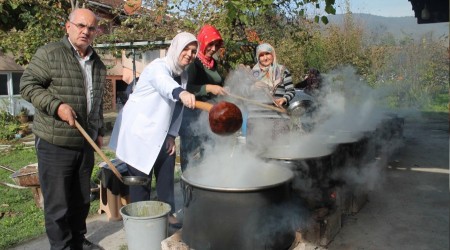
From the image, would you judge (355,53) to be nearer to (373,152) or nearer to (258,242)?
(373,152)

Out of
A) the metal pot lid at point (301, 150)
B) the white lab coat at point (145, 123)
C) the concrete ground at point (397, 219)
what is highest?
Answer: the white lab coat at point (145, 123)

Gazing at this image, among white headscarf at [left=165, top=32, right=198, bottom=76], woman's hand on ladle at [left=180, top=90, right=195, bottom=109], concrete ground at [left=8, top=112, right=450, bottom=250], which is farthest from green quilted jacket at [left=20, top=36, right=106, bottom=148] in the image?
concrete ground at [left=8, top=112, right=450, bottom=250]

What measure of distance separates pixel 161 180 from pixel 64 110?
1.18m

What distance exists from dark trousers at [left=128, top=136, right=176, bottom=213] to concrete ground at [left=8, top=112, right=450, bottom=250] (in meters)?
0.59

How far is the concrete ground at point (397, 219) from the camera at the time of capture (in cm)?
371

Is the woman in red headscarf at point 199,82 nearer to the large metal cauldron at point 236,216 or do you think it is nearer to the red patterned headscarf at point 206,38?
the red patterned headscarf at point 206,38

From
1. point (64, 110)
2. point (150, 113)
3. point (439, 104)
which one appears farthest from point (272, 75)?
point (439, 104)

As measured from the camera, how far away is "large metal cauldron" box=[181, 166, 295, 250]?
2.29 meters

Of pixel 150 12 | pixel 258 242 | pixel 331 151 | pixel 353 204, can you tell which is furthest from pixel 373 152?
pixel 150 12

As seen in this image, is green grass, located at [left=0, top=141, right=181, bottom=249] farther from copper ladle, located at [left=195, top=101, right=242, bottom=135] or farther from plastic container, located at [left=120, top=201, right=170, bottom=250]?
copper ladle, located at [left=195, top=101, right=242, bottom=135]

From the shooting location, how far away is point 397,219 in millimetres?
4344

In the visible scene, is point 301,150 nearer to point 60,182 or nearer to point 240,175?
point 240,175

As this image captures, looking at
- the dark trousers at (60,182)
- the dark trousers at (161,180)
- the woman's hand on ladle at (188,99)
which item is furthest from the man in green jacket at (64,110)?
the woman's hand on ladle at (188,99)

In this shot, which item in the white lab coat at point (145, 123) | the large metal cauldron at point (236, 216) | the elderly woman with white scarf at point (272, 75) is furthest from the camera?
the elderly woman with white scarf at point (272, 75)
